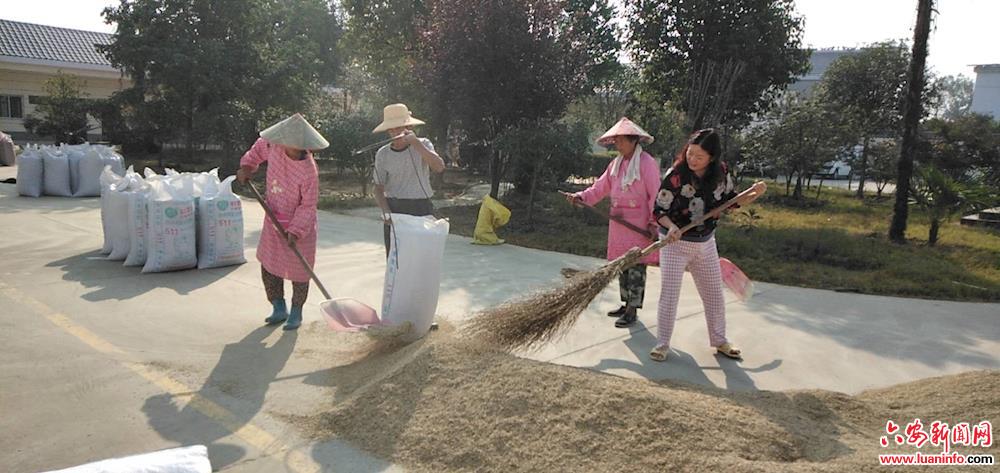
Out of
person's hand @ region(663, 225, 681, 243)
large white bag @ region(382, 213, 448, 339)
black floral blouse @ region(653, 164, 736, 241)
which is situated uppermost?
black floral blouse @ region(653, 164, 736, 241)

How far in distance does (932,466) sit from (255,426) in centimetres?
286

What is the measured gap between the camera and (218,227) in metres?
6.28

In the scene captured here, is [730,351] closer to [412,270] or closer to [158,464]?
[412,270]

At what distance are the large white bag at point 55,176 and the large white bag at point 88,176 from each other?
0.15m

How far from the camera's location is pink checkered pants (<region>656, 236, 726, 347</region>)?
13.6 ft

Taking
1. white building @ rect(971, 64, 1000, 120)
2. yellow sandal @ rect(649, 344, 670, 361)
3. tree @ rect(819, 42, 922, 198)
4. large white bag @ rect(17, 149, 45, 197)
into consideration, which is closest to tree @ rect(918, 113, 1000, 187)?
tree @ rect(819, 42, 922, 198)

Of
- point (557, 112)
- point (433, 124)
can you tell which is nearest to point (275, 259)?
point (557, 112)

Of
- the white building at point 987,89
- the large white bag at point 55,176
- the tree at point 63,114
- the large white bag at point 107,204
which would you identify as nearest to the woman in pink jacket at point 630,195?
the large white bag at point 107,204

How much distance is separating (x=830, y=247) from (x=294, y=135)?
22.0 feet

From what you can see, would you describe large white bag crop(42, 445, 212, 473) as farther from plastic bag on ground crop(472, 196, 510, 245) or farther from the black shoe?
plastic bag on ground crop(472, 196, 510, 245)

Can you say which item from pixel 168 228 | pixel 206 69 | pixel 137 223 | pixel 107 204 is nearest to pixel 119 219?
pixel 107 204

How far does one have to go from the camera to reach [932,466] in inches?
99.2

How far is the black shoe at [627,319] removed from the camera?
15.9 feet

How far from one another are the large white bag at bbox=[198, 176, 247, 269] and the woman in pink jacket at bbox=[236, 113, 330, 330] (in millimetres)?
1883
